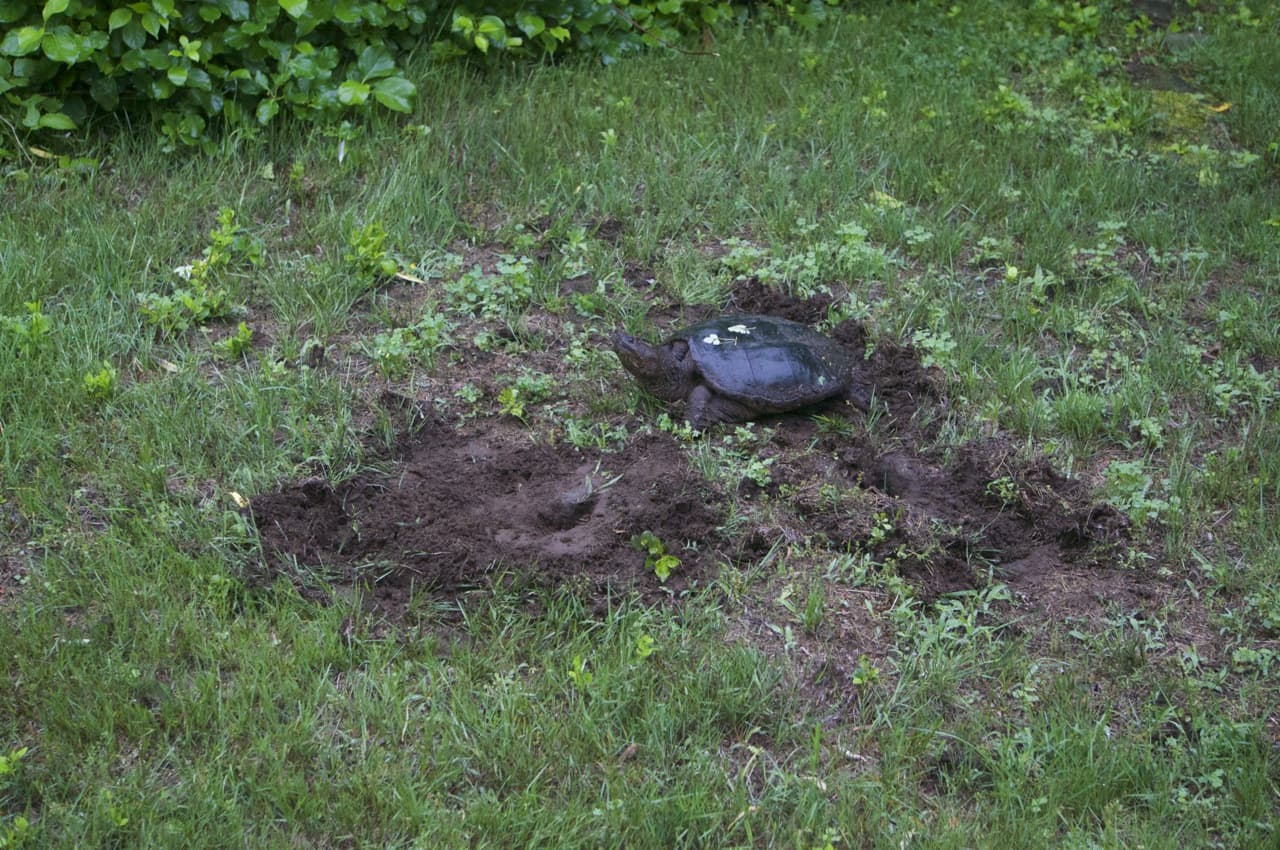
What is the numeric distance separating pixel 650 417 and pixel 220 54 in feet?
9.09

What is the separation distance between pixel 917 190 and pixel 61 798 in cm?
430

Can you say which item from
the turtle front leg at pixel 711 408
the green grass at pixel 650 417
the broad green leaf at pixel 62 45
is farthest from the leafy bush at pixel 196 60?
the turtle front leg at pixel 711 408

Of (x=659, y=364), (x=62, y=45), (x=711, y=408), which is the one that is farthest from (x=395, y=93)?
(x=711, y=408)

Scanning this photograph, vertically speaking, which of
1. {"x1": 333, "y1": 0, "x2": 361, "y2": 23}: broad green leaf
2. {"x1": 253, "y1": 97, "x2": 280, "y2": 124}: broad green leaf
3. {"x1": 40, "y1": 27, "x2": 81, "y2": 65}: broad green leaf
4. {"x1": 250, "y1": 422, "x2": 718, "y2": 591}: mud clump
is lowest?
{"x1": 250, "y1": 422, "x2": 718, "y2": 591}: mud clump

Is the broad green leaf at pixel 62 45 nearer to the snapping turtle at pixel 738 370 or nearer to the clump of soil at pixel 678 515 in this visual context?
the clump of soil at pixel 678 515

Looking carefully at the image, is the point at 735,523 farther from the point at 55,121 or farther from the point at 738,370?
the point at 55,121

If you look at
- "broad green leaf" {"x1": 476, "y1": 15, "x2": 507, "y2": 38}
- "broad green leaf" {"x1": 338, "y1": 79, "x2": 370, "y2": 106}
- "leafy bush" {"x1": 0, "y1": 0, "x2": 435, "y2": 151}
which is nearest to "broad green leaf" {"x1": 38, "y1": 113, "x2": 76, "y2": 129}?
"leafy bush" {"x1": 0, "y1": 0, "x2": 435, "y2": 151}

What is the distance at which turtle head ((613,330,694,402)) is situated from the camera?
432 centimetres

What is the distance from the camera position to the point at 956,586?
3.68 meters

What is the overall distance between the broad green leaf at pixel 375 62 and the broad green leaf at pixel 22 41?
4.40ft

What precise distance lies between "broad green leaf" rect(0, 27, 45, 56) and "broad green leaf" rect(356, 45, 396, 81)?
134 cm

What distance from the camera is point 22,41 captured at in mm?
4980

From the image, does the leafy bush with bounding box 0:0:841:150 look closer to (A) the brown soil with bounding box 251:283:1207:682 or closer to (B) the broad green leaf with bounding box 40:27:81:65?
(B) the broad green leaf with bounding box 40:27:81:65

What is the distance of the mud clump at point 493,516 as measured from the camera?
366 centimetres
